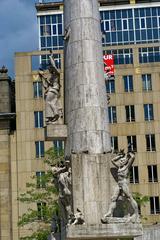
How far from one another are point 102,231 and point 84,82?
5154 millimetres

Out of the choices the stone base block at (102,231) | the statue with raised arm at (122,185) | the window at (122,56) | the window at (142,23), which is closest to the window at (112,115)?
the window at (122,56)

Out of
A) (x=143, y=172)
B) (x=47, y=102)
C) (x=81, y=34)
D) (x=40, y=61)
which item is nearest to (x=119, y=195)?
(x=47, y=102)

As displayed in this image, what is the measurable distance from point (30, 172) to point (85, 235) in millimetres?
54724

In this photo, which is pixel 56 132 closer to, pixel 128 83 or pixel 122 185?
pixel 122 185

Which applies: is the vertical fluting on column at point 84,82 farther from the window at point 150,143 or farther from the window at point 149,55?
the window at point 149,55

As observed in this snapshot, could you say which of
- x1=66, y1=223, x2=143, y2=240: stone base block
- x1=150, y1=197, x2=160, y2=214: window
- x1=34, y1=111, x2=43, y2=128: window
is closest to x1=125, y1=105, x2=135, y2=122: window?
x1=150, y1=197, x2=160, y2=214: window

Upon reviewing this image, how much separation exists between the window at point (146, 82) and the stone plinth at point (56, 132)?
184ft

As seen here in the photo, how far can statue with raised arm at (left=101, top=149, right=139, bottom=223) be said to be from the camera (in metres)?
21.8

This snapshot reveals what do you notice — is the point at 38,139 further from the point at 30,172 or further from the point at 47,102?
the point at 47,102

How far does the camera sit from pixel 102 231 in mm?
21531

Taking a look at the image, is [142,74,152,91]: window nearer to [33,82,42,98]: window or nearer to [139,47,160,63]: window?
[139,47,160,63]: window

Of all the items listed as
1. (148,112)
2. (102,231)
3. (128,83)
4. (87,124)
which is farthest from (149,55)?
(102,231)

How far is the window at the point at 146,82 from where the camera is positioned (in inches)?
3127

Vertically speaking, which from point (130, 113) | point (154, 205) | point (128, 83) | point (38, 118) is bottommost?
point (154, 205)
